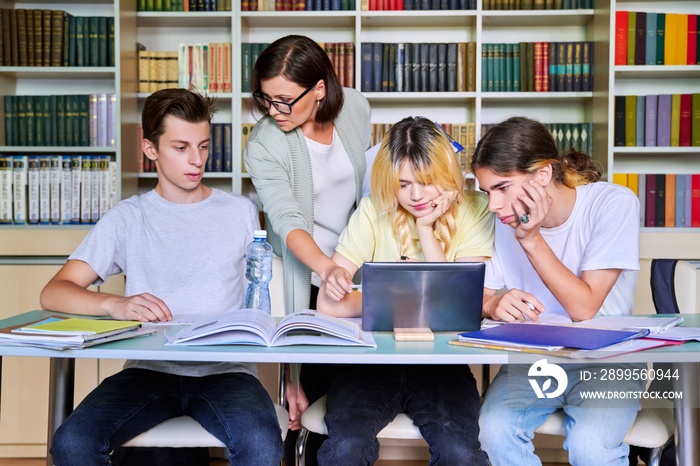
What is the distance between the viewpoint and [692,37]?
3.20 meters

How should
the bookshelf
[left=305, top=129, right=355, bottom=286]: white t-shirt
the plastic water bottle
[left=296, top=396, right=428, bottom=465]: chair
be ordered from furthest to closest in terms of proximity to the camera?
the bookshelf
[left=305, top=129, right=355, bottom=286]: white t-shirt
the plastic water bottle
[left=296, top=396, right=428, bottom=465]: chair

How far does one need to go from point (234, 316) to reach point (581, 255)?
32.8 inches

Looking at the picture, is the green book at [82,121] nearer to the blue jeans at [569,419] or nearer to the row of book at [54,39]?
the row of book at [54,39]

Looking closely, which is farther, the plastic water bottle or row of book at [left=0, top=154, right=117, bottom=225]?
row of book at [left=0, top=154, right=117, bottom=225]

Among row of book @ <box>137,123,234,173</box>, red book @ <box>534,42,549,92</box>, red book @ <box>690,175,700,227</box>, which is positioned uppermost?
red book @ <box>534,42,549,92</box>

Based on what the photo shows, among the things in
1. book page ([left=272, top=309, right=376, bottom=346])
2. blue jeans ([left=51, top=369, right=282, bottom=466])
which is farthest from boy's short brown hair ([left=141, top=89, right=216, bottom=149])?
book page ([left=272, top=309, right=376, bottom=346])

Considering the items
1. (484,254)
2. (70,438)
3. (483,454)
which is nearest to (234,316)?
(70,438)

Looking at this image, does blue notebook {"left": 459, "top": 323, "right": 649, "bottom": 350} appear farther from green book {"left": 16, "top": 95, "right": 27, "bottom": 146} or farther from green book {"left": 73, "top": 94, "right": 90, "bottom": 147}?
green book {"left": 16, "top": 95, "right": 27, "bottom": 146}

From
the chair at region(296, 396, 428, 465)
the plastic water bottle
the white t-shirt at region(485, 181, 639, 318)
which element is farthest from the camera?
the plastic water bottle

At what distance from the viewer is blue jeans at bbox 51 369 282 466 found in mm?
1406

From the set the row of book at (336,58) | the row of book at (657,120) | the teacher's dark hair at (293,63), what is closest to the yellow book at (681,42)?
the row of book at (657,120)

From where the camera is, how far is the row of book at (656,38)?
10.4 ft

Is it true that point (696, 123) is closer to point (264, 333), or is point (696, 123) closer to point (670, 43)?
point (670, 43)

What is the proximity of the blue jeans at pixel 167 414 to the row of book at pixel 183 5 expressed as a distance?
2.09m
